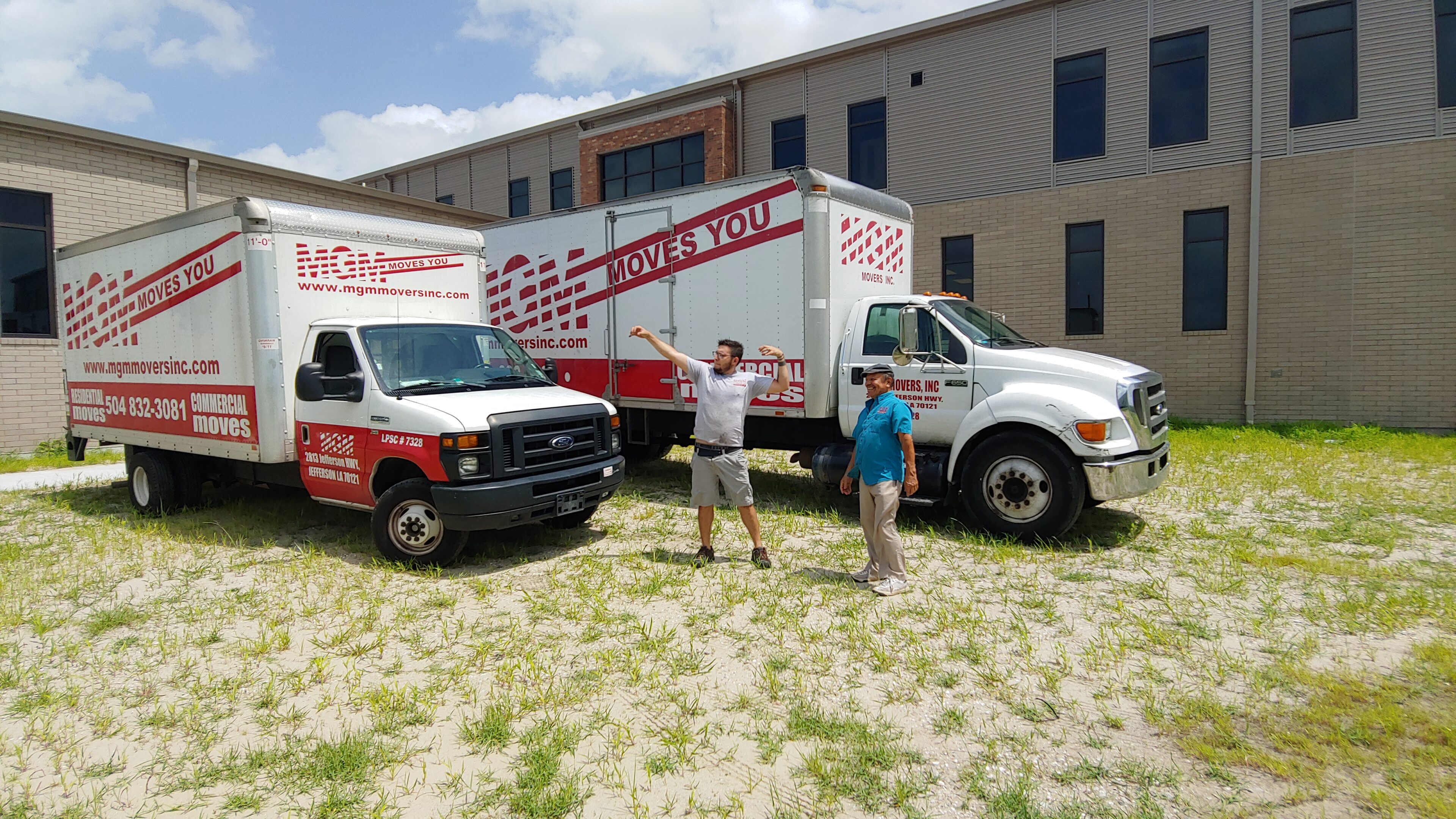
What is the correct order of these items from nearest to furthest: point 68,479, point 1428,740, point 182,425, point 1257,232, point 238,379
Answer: point 1428,740, point 238,379, point 182,425, point 68,479, point 1257,232

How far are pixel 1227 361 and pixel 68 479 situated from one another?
1917 centimetres

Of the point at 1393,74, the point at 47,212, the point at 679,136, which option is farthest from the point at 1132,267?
the point at 47,212

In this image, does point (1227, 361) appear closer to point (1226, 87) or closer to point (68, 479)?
point (1226, 87)

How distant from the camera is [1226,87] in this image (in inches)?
590

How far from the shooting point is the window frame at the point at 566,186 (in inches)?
971

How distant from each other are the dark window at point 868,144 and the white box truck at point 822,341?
10.0m

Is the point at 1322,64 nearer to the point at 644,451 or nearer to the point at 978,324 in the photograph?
the point at 978,324

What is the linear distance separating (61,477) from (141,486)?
381 centimetres

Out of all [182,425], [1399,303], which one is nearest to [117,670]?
[182,425]

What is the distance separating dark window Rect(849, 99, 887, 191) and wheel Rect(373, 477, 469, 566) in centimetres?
1517

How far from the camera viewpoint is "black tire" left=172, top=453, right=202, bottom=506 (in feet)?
28.5

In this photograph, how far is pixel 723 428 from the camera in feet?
21.3

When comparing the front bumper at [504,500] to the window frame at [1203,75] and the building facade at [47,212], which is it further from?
the window frame at [1203,75]

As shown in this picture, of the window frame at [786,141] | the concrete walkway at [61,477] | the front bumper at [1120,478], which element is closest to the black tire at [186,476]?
the concrete walkway at [61,477]
